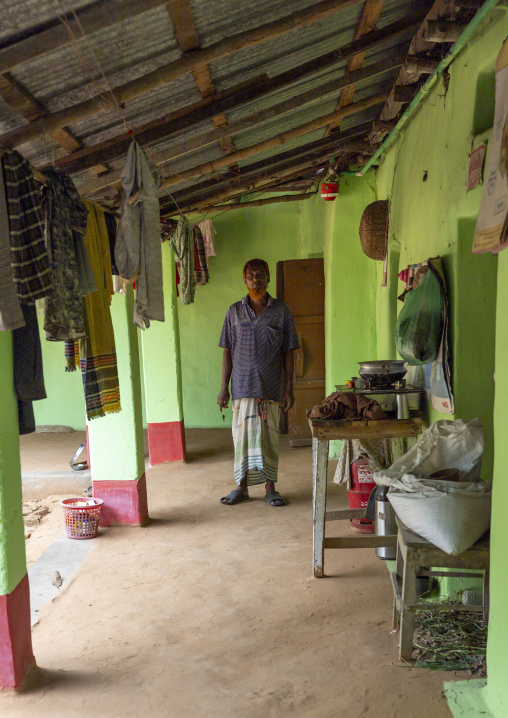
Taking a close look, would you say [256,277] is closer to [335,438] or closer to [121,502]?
[335,438]

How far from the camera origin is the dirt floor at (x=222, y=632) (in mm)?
2730

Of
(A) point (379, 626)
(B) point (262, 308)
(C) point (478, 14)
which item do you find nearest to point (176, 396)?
(B) point (262, 308)

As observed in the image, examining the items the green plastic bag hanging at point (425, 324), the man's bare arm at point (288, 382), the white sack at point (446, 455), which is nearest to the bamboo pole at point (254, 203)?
the man's bare arm at point (288, 382)

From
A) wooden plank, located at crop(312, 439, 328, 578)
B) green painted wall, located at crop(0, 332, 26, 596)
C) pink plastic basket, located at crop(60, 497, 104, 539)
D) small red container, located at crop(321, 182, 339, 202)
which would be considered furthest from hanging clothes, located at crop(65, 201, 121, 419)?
small red container, located at crop(321, 182, 339, 202)

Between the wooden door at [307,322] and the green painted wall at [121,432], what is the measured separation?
306 cm

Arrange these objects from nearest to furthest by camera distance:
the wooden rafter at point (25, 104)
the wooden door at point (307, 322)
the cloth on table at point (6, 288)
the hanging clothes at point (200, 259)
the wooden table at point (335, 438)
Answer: the cloth on table at point (6, 288), the wooden rafter at point (25, 104), the wooden table at point (335, 438), the wooden door at point (307, 322), the hanging clothes at point (200, 259)

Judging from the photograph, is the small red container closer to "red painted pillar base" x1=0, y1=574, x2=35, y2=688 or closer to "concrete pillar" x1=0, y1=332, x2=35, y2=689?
"concrete pillar" x1=0, y1=332, x2=35, y2=689

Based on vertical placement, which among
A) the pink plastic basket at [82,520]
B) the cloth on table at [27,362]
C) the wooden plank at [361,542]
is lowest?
the pink plastic basket at [82,520]

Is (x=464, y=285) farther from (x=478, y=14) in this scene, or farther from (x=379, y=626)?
(x=379, y=626)

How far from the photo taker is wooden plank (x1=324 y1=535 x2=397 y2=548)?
3756 millimetres

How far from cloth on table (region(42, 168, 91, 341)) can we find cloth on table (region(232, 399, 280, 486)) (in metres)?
2.38

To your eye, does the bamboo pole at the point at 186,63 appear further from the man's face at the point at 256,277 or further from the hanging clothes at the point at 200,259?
the hanging clothes at the point at 200,259

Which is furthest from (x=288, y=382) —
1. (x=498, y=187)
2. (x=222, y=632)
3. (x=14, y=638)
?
(x=498, y=187)

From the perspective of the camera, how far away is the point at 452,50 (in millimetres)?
3201
